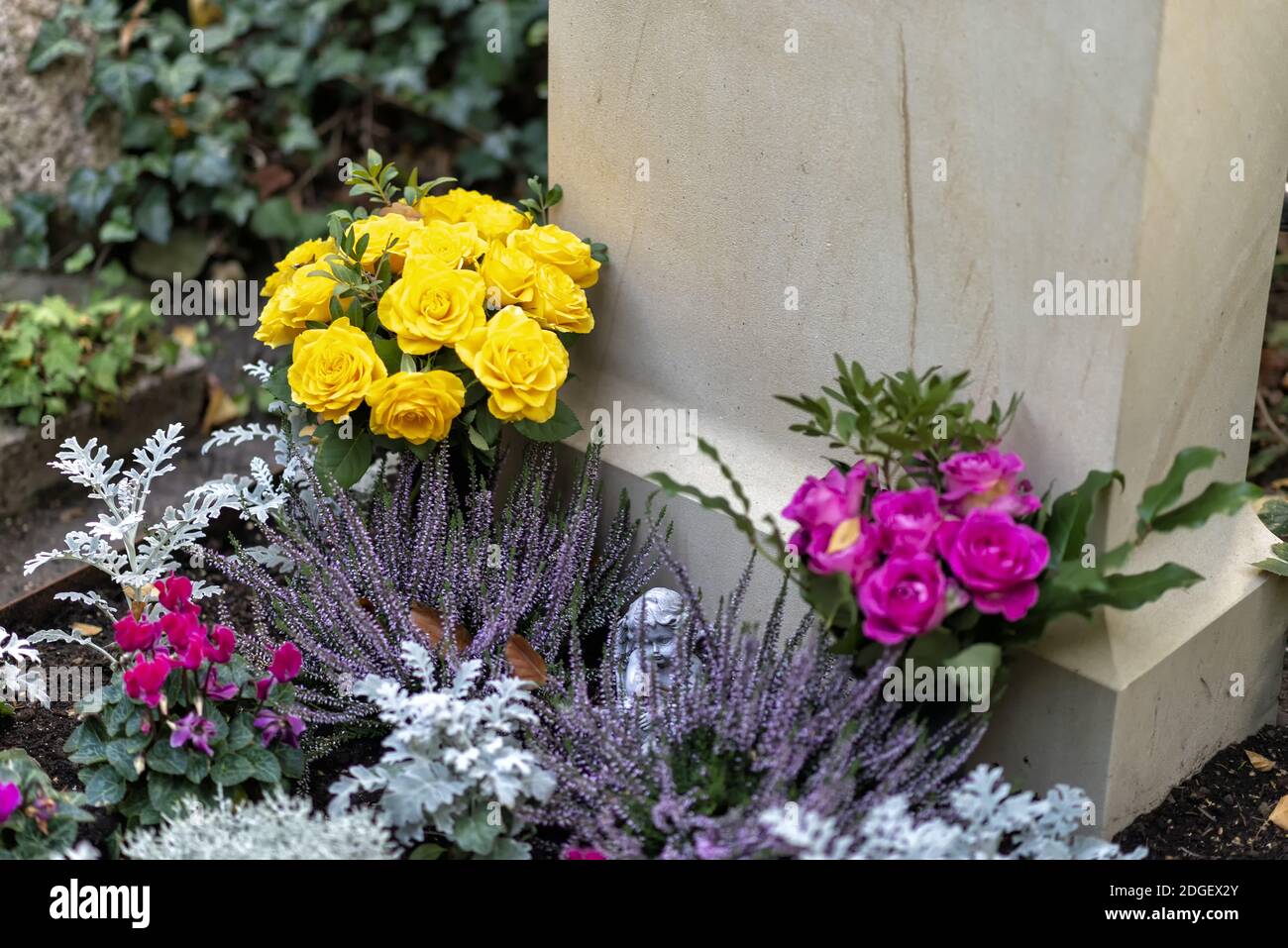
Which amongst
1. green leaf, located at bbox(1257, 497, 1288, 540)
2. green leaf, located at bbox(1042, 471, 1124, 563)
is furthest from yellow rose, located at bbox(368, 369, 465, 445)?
green leaf, located at bbox(1257, 497, 1288, 540)

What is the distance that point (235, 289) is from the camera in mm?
4812

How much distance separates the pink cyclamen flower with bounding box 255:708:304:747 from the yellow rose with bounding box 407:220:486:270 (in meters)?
0.88

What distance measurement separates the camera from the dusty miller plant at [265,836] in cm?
209

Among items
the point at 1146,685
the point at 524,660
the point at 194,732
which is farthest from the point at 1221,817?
the point at 194,732

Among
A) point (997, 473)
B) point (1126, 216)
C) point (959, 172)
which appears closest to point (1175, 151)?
point (1126, 216)

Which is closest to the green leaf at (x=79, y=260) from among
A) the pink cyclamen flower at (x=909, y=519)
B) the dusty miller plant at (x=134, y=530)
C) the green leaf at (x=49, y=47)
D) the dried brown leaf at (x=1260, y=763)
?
the green leaf at (x=49, y=47)

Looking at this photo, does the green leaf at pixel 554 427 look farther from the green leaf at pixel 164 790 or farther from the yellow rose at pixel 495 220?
the green leaf at pixel 164 790

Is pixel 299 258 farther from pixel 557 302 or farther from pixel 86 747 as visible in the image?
pixel 86 747

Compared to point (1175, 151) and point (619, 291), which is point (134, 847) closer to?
point (619, 291)

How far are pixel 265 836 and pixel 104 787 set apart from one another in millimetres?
373

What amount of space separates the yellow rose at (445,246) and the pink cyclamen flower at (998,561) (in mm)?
1155

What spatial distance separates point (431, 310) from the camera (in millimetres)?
2604

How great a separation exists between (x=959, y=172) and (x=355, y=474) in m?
1.26

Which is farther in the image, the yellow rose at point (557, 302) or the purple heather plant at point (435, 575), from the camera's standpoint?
the yellow rose at point (557, 302)
